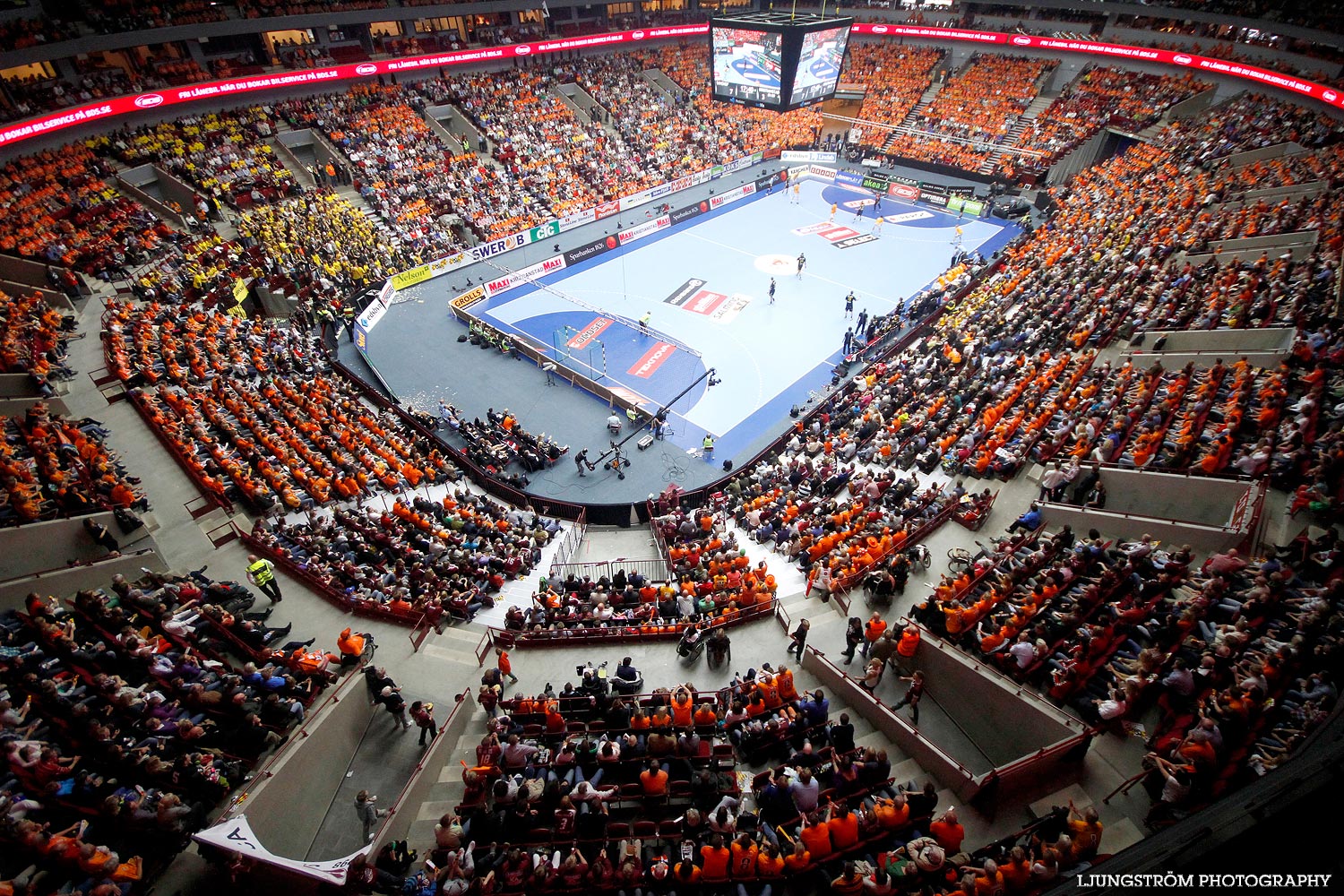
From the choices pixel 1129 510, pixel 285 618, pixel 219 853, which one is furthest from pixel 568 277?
pixel 219 853

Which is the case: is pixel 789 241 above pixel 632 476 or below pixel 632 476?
above

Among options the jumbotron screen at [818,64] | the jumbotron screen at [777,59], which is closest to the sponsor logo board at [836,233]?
the jumbotron screen at [777,59]

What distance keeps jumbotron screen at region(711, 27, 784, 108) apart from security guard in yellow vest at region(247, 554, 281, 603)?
25.7 metres

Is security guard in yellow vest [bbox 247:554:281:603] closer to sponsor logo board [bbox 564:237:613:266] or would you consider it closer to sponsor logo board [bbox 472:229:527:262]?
sponsor logo board [bbox 472:229:527:262]

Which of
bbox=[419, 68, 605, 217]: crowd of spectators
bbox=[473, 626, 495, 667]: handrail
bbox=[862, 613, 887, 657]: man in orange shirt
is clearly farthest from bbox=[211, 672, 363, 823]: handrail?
bbox=[419, 68, 605, 217]: crowd of spectators

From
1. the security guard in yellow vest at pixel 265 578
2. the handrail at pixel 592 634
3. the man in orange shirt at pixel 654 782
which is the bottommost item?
the man in orange shirt at pixel 654 782

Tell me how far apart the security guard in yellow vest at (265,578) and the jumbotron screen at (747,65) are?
84.3 feet

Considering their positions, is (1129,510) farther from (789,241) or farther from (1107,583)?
(789,241)

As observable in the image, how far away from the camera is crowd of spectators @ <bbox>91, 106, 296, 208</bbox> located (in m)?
30.1

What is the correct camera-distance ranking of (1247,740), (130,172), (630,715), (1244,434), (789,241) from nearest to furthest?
(1247,740) → (630,715) → (1244,434) → (130,172) → (789,241)

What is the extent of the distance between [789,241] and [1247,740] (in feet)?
107

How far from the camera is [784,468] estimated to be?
1830 centimetres

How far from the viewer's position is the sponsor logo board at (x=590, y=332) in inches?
1066

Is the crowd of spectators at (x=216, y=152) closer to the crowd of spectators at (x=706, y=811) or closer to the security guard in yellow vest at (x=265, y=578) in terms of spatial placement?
the security guard in yellow vest at (x=265, y=578)
